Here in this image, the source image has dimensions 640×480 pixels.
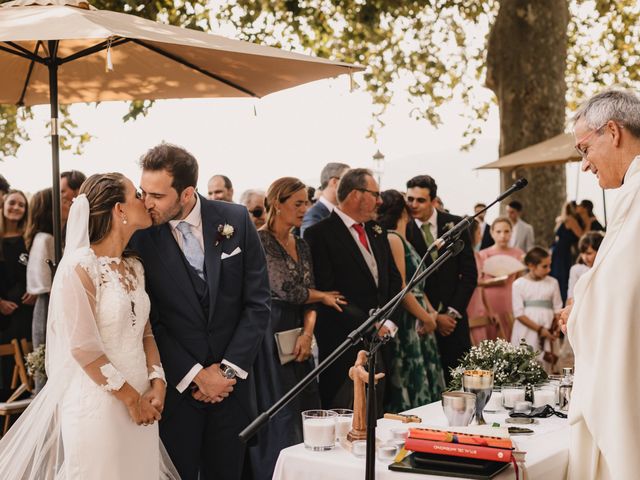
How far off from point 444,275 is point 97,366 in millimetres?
4043

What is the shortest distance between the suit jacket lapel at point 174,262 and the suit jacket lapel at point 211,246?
9 cm

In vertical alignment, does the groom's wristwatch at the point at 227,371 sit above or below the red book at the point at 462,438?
above

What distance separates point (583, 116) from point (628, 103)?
17 cm

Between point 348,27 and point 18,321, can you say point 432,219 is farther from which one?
point 348,27

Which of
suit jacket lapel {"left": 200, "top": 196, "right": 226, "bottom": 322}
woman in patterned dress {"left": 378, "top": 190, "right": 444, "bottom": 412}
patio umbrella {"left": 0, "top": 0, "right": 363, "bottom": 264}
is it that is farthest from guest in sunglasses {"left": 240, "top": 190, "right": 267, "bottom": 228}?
suit jacket lapel {"left": 200, "top": 196, "right": 226, "bottom": 322}

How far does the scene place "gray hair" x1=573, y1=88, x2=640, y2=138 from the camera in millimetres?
3096

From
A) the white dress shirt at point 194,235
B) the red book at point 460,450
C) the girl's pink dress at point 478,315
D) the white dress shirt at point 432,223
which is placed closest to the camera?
the red book at point 460,450

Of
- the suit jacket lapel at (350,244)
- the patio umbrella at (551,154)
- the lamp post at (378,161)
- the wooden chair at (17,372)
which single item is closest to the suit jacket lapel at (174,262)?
the suit jacket lapel at (350,244)

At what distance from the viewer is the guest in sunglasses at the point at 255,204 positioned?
762 cm

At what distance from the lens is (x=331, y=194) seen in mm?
7156

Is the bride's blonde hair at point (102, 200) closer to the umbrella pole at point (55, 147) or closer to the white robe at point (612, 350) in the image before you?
the umbrella pole at point (55, 147)

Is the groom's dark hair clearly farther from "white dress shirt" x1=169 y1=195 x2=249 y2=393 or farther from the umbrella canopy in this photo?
the umbrella canopy

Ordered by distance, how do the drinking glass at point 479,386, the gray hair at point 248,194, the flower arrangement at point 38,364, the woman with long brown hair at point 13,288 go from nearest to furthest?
the drinking glass at point 479,386
the flower arrangement at point 38,364
the woman with long brown hair at point 13,288
the gray hair at point 248,194

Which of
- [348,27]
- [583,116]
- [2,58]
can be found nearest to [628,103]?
[583,116]
